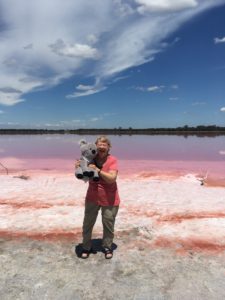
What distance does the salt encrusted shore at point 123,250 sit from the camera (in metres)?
4.57

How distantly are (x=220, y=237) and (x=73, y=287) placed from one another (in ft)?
10.3

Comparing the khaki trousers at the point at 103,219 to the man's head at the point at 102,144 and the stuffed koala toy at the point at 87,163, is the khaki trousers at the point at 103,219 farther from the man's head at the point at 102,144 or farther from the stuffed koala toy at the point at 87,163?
the man's head at the point at 102,144

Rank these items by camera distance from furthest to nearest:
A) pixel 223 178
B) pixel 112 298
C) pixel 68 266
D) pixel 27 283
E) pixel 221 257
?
pixel 223 178 < pixel 221 257 < pixel 68 266 < pixel 27 283 < pixel 112 298

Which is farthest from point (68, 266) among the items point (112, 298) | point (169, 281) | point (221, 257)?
point (221, 257)

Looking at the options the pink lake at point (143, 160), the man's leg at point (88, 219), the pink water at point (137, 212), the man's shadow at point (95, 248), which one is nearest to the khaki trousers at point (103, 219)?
the man's leg at point (88, 219)

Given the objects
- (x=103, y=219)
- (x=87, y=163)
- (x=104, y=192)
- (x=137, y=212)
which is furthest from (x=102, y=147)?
(x=137, y=212)

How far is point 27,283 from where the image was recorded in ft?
15.4

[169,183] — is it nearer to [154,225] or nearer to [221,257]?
[154,225]

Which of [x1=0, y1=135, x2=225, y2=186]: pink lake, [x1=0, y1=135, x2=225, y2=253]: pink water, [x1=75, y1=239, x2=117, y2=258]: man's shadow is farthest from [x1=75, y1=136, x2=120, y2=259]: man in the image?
[x1=0, y1=135, x2=225, y2=186]: pink lake

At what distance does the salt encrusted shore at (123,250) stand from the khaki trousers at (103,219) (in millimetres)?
268

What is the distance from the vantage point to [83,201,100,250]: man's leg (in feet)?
17.8

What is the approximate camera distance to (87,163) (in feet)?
16.9

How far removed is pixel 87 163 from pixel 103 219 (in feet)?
3.04

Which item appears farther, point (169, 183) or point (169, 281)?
point (169, 183)
